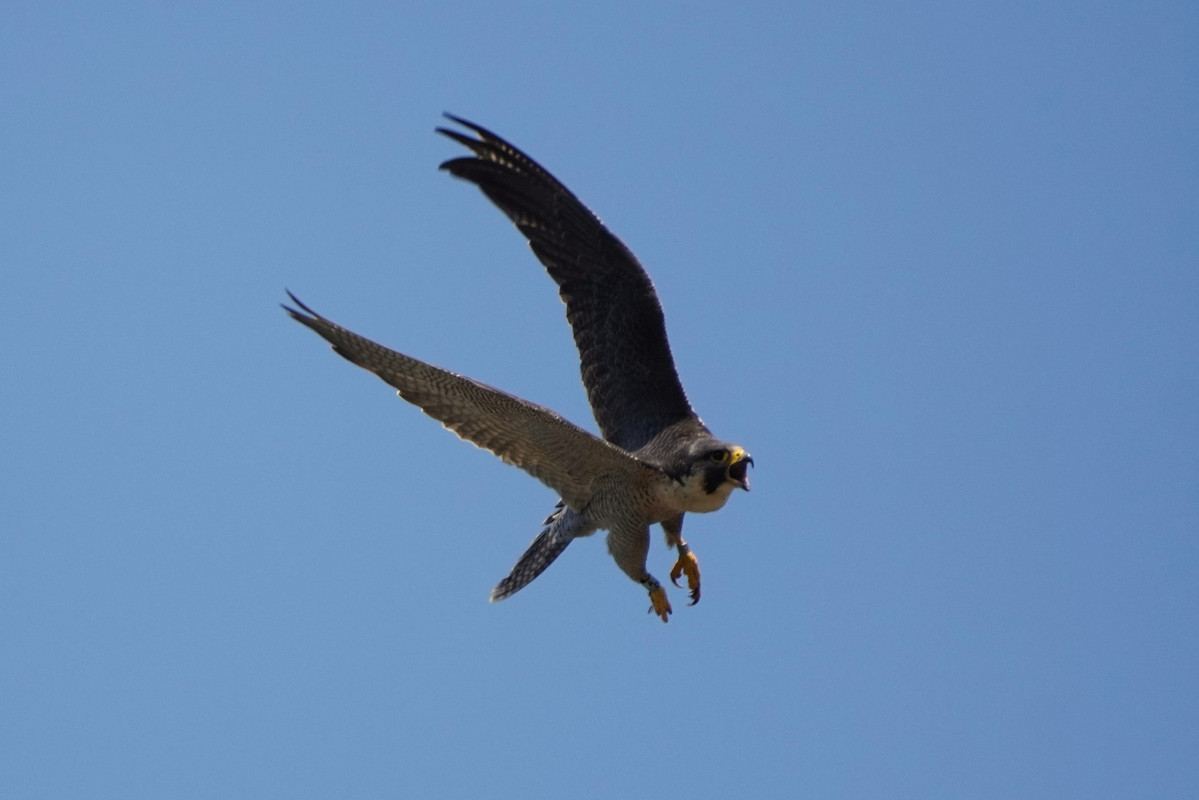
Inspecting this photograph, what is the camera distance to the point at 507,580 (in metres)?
11.3

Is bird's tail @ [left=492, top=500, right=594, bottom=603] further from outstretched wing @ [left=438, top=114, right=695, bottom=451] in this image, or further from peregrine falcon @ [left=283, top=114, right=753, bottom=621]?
outstretched wing @ [left=438, top=114, right=695, bottom=451]

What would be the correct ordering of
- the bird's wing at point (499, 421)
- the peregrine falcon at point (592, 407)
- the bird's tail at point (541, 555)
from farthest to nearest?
1. the bird's tail at point (541, 555)
2. the peregrine falcon at point (592, 407)
3. the bird's wing at point (499, 421)

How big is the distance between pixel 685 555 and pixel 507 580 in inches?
51.9

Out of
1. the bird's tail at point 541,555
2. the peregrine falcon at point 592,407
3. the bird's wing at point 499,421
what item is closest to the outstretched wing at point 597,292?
the peregrine falcon at point 592,407

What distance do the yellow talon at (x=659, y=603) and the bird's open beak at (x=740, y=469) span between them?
1.26 metres

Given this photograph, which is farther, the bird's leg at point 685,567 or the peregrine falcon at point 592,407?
the bird's leg at point 685,567

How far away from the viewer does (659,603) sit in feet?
36.7

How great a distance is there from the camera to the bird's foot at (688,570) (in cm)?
1145

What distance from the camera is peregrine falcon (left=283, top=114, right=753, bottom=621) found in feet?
33.1

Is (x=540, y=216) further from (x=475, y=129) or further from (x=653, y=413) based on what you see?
(x=653, y=413)

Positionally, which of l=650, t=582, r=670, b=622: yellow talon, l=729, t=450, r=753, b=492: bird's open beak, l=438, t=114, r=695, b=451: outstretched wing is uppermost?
l=438, t=114, r=695, b=451: outstretched wing

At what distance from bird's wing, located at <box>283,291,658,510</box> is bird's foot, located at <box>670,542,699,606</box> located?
0.92 metres

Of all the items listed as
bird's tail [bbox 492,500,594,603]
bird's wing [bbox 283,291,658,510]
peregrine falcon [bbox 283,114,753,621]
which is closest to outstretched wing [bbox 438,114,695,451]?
peregrine falcon [bbox 283,114,753,621]

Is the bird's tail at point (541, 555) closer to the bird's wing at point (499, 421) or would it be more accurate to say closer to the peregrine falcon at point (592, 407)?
the peregrine falcon at point (592, 407)
